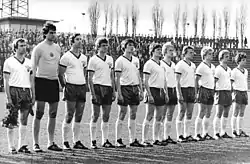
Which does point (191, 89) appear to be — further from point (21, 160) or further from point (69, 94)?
point (21, 160)

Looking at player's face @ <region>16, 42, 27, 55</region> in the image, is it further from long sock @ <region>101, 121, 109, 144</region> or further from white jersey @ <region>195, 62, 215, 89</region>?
white jersey @ <region>195, 62, 215, 89</region>

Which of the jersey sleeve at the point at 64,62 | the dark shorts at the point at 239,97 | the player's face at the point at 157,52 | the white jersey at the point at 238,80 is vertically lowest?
the dark shorts at the point at 239,97

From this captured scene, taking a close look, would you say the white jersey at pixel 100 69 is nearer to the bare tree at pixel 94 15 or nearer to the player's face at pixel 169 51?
the player's face at pixel 169 51

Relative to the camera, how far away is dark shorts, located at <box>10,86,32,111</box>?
30.7 ft

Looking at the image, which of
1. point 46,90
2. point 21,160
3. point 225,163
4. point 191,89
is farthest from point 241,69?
point 21,160

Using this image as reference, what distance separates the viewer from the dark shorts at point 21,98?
9352 millimetres

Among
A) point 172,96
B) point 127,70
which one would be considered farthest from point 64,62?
point 172,96

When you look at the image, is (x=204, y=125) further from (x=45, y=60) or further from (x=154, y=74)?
(x=45, y=60)

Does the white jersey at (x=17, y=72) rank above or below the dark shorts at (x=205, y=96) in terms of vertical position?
above

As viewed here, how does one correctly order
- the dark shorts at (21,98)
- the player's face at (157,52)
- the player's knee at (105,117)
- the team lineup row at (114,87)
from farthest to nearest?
the player's face at (157,52), the player's knee at (105,117), the team lineup row at (114,87), the dark shorts at (21,98)

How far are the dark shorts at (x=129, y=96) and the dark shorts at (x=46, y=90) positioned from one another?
1498mm

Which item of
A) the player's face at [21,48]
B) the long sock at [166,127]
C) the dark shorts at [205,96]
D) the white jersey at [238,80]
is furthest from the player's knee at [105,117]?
the white jersey at [238,80]

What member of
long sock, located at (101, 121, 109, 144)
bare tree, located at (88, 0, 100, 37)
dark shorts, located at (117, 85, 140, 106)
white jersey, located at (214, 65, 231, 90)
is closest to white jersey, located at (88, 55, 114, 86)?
dark shorts, located at (117, 85, 140, 106)

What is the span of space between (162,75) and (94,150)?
2224mm
